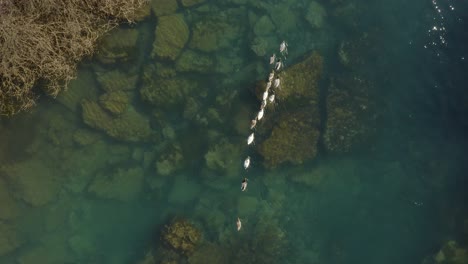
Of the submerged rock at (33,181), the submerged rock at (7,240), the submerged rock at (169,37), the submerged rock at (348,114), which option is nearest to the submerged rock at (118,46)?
the submerged rock at (169,37)

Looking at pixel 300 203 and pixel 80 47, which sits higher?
pixel 80 47

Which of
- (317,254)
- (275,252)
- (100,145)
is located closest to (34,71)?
(100,145)

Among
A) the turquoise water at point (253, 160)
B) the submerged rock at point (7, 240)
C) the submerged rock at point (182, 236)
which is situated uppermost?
the turquoise water at point (253, 160)

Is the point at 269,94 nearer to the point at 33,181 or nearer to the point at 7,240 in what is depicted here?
the point at 33,181

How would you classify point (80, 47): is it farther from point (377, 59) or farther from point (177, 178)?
point (377, 59)

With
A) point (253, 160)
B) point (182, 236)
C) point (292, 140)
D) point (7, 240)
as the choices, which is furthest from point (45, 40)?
point (292, 140)

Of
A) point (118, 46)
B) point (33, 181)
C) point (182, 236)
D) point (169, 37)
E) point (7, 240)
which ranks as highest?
point (169, 37)

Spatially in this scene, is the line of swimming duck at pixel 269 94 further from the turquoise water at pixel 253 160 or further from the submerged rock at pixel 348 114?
the submerged rock at pixel 348 114
